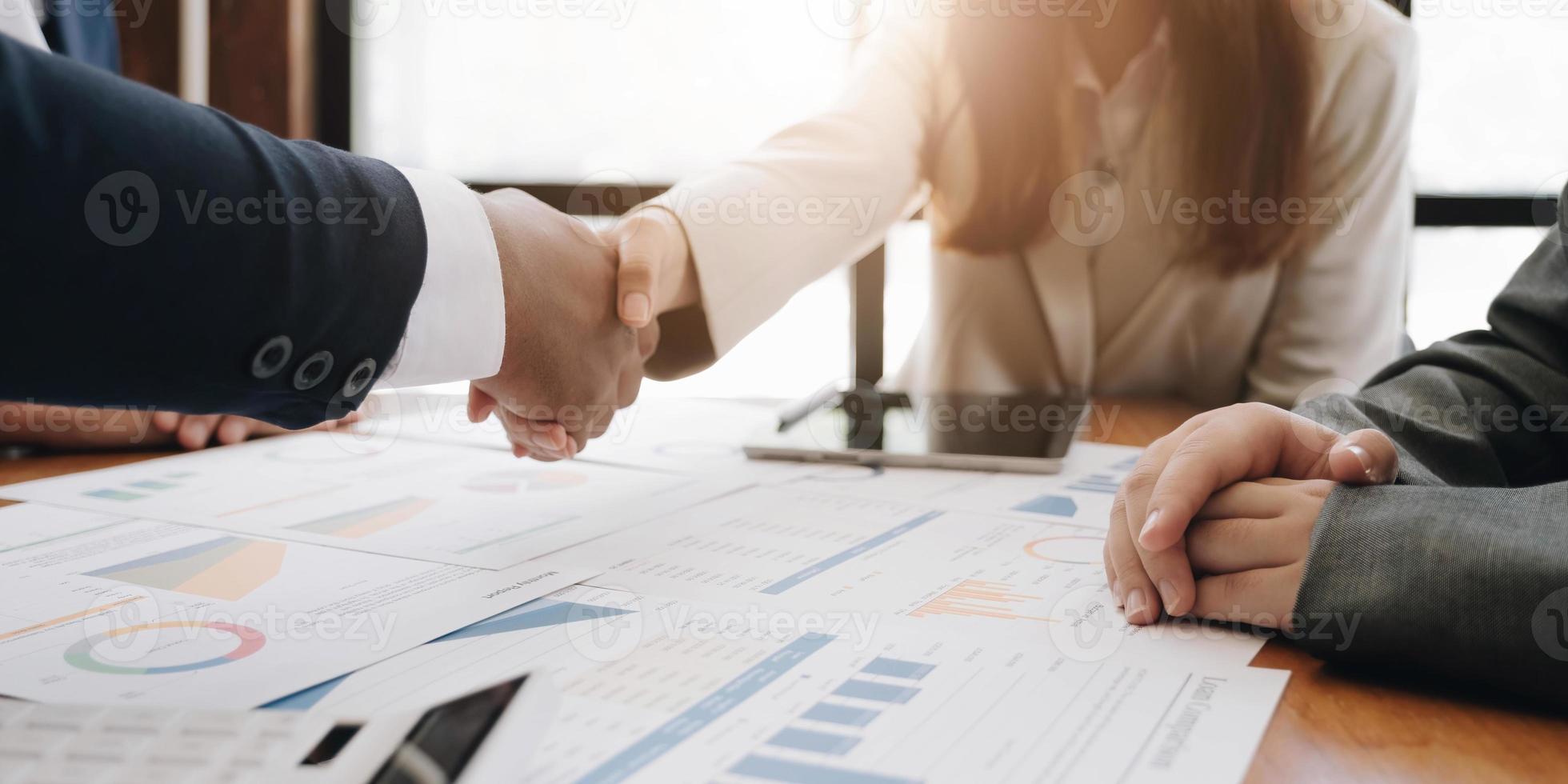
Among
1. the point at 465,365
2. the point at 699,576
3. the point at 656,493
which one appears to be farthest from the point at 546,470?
the point at 699,576

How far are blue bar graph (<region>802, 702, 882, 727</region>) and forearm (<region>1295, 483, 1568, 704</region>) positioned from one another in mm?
206

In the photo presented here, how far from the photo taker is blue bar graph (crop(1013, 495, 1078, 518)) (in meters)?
0.71

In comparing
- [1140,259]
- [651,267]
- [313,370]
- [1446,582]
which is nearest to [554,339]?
[651,267]

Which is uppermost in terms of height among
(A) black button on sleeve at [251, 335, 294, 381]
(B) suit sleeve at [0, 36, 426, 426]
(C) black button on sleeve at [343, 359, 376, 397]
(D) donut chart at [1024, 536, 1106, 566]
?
(B) suit sleeve at [0, 36, 426, 426]

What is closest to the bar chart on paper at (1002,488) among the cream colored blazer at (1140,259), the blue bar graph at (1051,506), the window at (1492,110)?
the blue bar graph at (1051,506)

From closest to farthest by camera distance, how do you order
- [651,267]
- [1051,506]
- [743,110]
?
[1051,506] → [651,267] → [743,110]

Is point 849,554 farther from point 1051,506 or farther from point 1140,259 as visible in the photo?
point 1140,259

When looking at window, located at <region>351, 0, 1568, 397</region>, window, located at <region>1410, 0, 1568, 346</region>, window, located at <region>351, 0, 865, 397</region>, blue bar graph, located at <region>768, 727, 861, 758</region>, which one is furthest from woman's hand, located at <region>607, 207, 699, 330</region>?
window, located at <region>1410, 0, 1568, 346</region>

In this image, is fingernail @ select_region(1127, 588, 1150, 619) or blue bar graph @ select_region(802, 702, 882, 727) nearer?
blue bar graph @ select_region(802, 702, 882, 727)

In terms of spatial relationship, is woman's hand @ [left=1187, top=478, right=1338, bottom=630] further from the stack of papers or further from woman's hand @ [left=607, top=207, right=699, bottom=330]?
woman's hand @ [left=607, top=207, right=699, bottom=330]

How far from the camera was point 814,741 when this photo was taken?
34 centimetres

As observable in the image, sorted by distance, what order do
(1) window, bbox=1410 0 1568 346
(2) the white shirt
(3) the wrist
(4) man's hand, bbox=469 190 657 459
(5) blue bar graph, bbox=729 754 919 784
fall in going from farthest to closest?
1. (1) window, bbox=1410 0 1568 346
2. (3) the wrist
3. (4) man's hand, bbox=469 190 657 459
4. (2) the white shirt
5. (5) blue bar graph, bbox=729 754 919 784

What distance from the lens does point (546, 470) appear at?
0.87m

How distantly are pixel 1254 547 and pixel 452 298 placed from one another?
47cm
